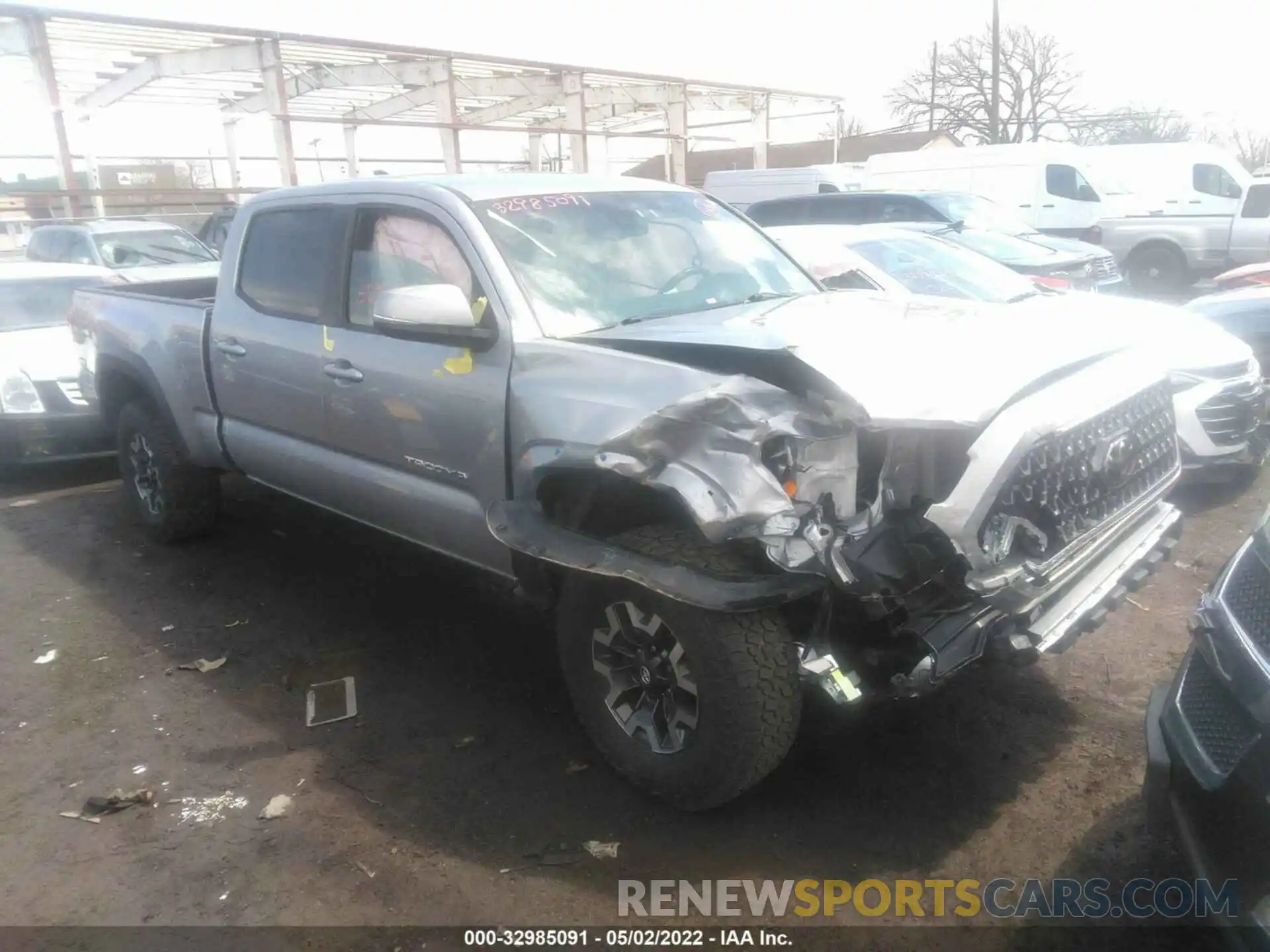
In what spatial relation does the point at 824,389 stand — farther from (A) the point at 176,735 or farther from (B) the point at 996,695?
(A) the point at 176,735

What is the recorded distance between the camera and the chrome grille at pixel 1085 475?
273 centimetres

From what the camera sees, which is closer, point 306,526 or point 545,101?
point 306,526

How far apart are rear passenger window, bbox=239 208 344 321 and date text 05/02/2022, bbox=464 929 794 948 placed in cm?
264

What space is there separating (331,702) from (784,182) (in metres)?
17.3

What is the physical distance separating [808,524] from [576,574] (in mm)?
827

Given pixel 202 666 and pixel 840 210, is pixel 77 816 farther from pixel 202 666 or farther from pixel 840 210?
pixel 840 210

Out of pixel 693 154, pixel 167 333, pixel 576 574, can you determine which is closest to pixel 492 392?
pixel 576 574

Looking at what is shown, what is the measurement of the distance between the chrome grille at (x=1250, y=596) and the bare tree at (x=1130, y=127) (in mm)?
49086

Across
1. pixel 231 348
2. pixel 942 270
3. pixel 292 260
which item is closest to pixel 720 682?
pixel 292 260

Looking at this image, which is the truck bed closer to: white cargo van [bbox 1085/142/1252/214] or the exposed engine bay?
the exposed engine bay

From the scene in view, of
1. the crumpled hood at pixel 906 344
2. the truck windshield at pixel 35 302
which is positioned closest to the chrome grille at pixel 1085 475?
the crumpled hood at pixel 906 344

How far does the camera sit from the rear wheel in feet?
49.2

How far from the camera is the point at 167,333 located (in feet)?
16.7

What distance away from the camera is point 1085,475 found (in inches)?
115
